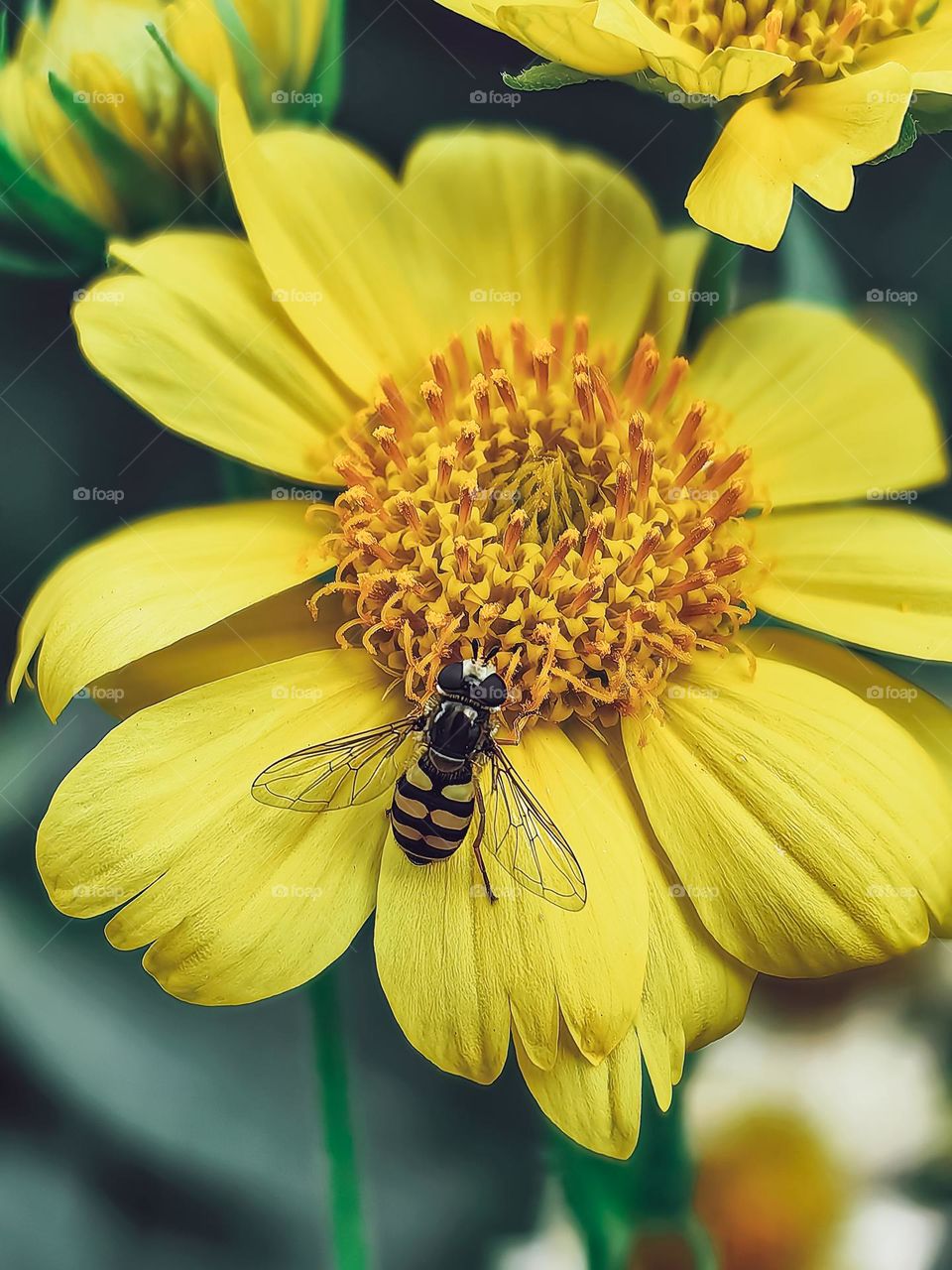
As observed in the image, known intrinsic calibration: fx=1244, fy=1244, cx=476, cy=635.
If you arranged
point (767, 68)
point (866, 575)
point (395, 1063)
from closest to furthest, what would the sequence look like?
point (767, 68)
point (866, 575)
point (395, 1063)

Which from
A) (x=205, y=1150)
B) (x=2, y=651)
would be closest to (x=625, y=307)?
(x=2, y=651)

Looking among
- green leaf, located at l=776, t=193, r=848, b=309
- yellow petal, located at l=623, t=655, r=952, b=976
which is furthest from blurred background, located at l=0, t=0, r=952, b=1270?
yellow petal, located at l=623, t=655, r=952, b=976

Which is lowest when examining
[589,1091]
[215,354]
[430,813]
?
[589,1091]

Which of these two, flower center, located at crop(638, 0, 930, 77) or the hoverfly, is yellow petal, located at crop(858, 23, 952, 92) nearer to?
flower center, located at crop(638, 0, 930, 77)

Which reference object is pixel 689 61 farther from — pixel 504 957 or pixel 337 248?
pixel 504 957

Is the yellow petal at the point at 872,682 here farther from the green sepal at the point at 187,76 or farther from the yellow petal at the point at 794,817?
the green sepal at the point at 187,76

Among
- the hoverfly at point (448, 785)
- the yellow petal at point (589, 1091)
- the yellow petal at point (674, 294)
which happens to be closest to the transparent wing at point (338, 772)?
the hoverfly at point (448, 785)

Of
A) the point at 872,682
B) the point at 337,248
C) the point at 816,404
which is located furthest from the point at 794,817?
the point at 337,248
